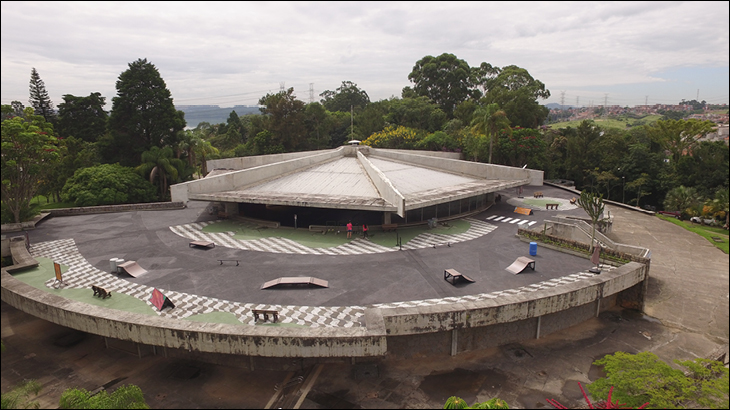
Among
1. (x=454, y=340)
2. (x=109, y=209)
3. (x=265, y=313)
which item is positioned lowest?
(x=454, y=340)

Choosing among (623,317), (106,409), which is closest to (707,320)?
(623,317)

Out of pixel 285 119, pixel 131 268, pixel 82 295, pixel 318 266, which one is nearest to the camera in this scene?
pixel 82 295

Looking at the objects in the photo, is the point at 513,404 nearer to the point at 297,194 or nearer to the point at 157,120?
the point at 297,194

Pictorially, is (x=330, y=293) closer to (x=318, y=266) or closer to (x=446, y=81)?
(x=318, y=266)

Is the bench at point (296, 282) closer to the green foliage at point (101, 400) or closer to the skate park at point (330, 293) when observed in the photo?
the skate park at point (330, 293)

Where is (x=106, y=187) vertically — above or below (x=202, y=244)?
above

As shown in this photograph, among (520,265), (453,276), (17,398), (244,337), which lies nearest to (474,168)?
(520,265)
